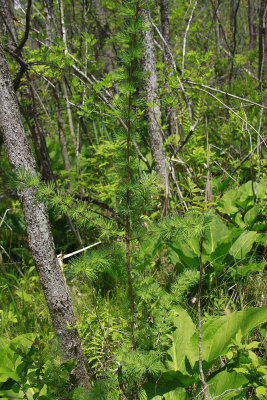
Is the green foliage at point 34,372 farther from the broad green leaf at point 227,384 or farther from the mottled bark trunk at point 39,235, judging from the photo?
the broad green leaf at point 227,384

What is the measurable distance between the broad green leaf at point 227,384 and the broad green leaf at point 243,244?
91 centimetres

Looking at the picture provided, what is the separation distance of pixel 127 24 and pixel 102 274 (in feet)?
6.19

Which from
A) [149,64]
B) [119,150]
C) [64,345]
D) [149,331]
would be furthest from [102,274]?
[149,64]

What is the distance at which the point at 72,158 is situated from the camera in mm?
4250

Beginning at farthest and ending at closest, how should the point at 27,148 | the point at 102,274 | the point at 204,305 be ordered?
1. the point at 102,274
2. the point at 204,305
3. the point at 27,148

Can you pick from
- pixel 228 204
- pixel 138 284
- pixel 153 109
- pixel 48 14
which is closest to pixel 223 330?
pixel 138 284

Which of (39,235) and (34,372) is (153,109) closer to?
(39,235)

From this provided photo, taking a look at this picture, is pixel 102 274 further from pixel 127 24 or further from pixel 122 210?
pixel 127 24

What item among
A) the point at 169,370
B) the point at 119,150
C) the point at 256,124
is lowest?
the point at 169,370

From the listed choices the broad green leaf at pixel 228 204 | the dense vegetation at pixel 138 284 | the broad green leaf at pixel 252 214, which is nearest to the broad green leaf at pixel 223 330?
the dense vegetation at pixel 138 284

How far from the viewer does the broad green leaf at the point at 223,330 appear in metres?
1.56

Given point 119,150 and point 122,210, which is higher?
point 119,150

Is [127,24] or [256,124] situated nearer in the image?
[127,24]

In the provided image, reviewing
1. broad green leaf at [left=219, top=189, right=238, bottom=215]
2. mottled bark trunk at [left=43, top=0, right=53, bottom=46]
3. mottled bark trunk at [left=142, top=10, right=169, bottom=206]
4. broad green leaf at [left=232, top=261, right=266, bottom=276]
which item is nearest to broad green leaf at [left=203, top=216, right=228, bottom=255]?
broad green leaf at [left=232, top=261, right=266, bottom=276]
